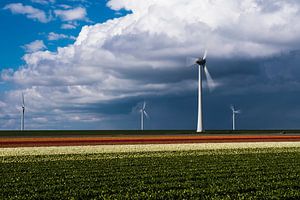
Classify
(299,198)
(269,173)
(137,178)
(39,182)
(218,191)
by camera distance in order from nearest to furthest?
1. (299,198)
2. (218,191)
3. (39,182)
4. (137,178)
5. (269,173)

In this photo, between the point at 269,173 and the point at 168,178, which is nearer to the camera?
the point at 168,178

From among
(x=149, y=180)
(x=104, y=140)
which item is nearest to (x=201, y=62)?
(x=104, y=140)

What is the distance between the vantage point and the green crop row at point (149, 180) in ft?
68.2

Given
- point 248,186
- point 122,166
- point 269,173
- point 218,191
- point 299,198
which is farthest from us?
point 122,166

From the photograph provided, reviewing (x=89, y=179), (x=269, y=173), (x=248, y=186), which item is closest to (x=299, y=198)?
(x=248, y=186)

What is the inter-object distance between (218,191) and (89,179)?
26.7 feet

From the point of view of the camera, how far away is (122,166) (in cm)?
3425

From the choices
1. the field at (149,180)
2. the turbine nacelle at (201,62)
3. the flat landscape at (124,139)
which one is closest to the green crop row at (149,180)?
the field at (149,180)

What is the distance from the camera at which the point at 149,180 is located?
25.7 m

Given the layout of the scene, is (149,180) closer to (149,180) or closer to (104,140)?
(149,180)

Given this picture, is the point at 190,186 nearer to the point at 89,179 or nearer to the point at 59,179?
the point at 89,179

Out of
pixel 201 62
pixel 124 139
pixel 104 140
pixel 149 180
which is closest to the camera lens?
pixel 149 180

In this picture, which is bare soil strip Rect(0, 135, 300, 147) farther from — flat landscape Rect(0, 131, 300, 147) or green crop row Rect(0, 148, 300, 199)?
green crop row Rect(0, 148, 300, 199)

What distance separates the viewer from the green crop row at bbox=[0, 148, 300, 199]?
20797mm
